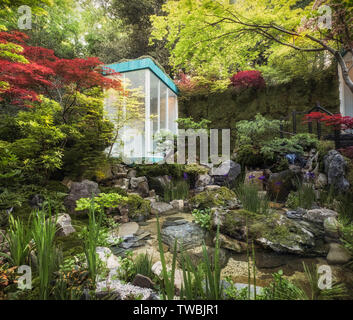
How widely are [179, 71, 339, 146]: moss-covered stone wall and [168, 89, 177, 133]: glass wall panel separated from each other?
467mm

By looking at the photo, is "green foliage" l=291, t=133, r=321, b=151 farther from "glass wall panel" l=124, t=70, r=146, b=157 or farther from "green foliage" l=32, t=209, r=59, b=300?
"green foliage" l=32, t=209, r=59, b=300

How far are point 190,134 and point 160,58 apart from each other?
620cm

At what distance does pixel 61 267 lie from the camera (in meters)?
1.52

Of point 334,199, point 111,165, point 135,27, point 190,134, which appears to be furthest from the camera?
point 135,27

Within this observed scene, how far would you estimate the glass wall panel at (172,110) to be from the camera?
9409 mm

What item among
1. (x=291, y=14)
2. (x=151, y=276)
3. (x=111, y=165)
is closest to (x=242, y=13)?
(x=291, y=14)

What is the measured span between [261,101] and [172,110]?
15.4 ft

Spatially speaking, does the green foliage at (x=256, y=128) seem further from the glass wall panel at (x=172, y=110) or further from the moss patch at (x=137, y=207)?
the moss patch at (x=137, y=207)

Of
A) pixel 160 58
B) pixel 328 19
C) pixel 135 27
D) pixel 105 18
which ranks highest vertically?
pixel 105 18

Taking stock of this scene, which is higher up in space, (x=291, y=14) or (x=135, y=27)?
(x=135, y=27)

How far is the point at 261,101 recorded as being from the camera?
30.1ft

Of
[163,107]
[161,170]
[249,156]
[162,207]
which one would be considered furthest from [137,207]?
[163,107]
